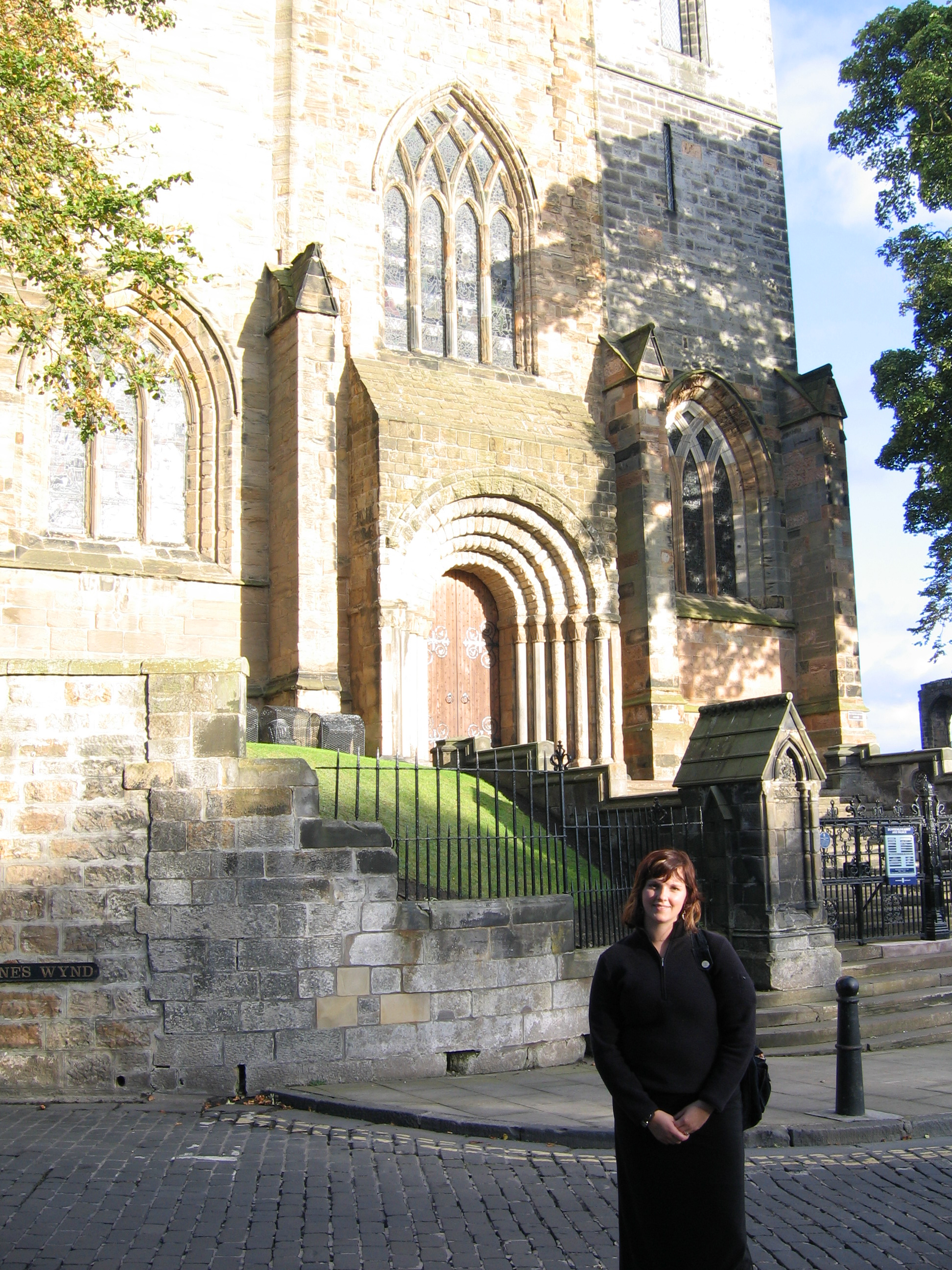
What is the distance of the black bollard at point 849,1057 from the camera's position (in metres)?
7.45

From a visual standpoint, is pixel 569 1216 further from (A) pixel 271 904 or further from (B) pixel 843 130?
(B) pixel 843 130

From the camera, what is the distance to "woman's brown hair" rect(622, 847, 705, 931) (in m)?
4.16

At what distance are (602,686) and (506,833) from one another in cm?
895

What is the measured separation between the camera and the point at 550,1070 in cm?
923

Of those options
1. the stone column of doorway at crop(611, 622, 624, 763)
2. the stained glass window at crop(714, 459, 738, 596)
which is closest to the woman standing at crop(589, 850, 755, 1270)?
the stone column of doorway at crop(611, 622, 624, 763)

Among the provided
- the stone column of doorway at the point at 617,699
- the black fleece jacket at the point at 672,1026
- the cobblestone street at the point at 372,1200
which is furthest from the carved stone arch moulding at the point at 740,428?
the black fleece jacket at the point at 672,1026

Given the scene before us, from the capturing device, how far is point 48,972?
8.09 metres

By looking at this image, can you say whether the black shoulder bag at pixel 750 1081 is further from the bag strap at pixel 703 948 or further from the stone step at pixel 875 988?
the stone step at pixel 875 988

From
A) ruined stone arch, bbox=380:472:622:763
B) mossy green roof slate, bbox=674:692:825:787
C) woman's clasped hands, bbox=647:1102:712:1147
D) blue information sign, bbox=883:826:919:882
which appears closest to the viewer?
woman's clasped hands, bbox=647:1102:712:1147

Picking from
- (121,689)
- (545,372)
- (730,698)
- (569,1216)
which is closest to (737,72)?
(545,372)

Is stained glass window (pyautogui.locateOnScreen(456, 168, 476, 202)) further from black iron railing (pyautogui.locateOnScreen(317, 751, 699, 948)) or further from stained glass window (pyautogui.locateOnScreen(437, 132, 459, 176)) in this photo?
black iron railing (pyautogui.locateOnScreen(317, 751, 699, 948))

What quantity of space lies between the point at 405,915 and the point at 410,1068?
1066 mm

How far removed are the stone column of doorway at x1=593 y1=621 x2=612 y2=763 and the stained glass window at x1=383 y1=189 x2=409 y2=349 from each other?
544cm

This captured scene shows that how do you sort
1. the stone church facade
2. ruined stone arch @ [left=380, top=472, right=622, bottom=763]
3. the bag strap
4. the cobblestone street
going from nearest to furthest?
1. the bag strap
2. the cobblestone street
3. the stone church facade
4. ruined stone arch @ [left=380, top=472, right=622, bottom=763]
